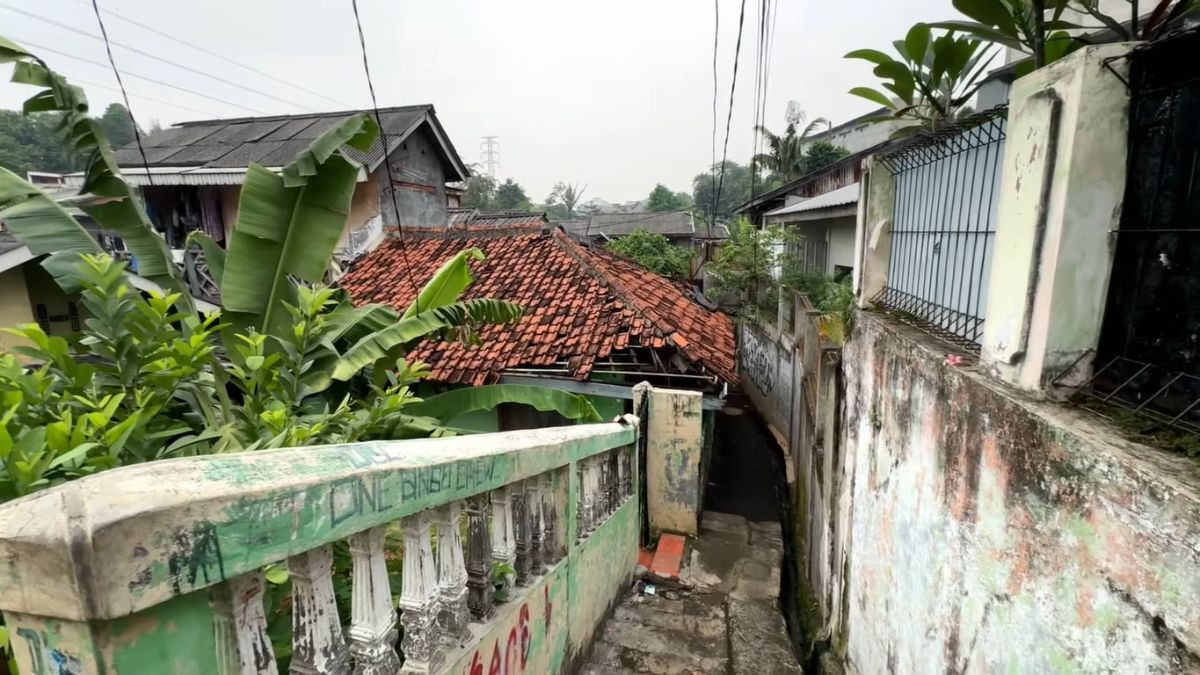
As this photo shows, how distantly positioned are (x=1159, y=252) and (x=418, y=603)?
2.43 m

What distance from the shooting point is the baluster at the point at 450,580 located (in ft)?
5.81

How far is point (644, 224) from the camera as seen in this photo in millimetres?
34188

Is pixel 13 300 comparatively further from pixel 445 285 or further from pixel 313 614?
pixel 313 614

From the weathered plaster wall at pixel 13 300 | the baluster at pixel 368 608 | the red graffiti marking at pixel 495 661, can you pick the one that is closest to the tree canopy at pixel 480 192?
the weathered plaster wall at pixel 13 300

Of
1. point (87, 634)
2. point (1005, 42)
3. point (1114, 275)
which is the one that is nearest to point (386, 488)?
point (87, 634)

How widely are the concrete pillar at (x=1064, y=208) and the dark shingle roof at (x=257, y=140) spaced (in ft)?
37.6

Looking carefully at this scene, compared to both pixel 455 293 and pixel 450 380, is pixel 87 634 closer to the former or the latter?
pixel 455 293

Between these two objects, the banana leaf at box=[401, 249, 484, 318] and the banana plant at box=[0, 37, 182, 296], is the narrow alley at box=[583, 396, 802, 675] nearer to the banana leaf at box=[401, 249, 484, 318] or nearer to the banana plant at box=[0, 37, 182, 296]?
the banana leaf at box=[401, 249, 484, 318]

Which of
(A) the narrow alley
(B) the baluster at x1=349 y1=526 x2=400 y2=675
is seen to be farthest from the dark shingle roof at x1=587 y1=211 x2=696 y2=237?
(B) the baluster at x1=349 y1=526 x2=400 y2=675

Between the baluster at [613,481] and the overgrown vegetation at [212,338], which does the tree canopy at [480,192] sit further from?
the baluster at [613,481]

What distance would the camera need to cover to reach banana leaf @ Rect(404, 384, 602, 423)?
479cm

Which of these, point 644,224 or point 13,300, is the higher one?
point 644,224

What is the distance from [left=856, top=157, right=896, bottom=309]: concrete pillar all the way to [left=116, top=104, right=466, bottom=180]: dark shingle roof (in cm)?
993

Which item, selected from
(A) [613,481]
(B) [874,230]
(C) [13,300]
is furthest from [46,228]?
(C) [13,300]
